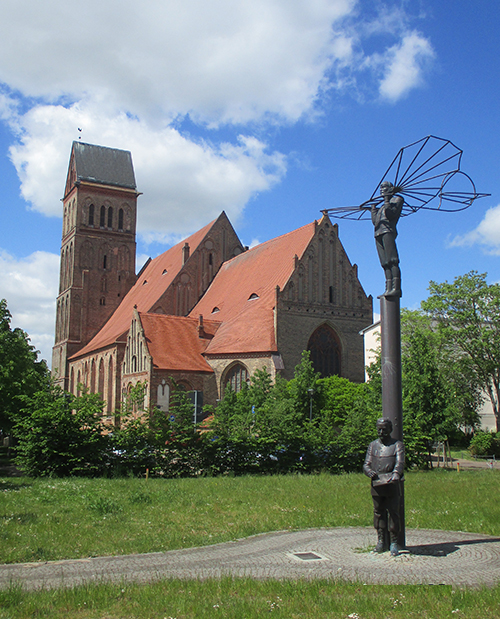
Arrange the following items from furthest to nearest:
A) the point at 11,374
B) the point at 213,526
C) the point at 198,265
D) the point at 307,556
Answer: the point at 198,265 < the point at 11,374 < the point at 213,526 < the point at 307,556

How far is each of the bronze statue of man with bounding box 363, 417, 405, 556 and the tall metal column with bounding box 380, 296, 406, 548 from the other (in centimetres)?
41

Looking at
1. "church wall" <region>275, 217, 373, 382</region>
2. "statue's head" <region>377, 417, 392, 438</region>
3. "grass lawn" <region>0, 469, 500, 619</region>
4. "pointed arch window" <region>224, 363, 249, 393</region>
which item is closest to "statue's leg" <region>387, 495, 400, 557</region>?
"statue's head" <region>377, 417, 392, 438</region>

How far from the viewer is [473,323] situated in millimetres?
42750

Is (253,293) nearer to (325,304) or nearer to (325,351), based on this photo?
(325,304)

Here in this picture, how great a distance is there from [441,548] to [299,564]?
2.39m

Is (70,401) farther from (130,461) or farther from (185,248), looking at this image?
(185,248)

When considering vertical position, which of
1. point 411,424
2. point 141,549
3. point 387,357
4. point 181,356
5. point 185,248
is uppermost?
Answer: point 185,248

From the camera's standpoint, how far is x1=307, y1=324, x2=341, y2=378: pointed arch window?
3641cm

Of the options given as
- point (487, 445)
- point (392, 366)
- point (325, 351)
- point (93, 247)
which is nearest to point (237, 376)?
point (325, 351)

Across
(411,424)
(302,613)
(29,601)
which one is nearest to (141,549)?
(29,601)

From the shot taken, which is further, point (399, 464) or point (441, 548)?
point (441, 548)

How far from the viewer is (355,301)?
1507 inches

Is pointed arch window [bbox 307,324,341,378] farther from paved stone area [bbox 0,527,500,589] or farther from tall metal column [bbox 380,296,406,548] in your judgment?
paved stone area [bbox 0,527,500,589]

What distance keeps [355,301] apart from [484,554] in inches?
1207
